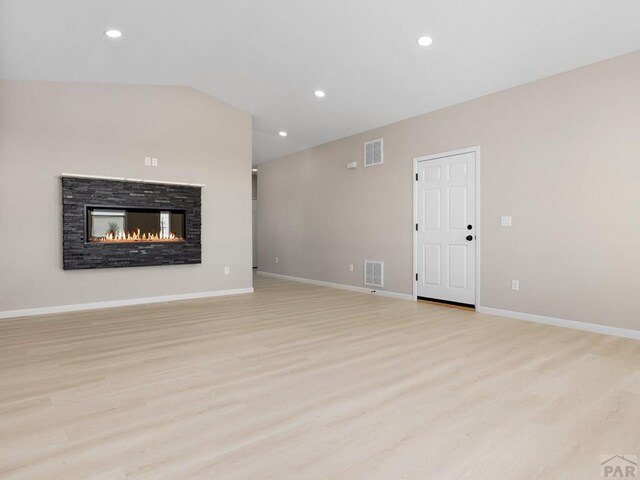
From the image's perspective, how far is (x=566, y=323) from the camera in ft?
13.4

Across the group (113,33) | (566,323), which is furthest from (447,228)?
(113,33)

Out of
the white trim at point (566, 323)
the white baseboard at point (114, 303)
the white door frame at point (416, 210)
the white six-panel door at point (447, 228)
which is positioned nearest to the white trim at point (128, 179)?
the white baseboard at point (114, 303)

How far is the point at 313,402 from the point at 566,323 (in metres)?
3.27

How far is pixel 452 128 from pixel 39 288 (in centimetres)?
576

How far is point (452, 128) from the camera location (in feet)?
17.0

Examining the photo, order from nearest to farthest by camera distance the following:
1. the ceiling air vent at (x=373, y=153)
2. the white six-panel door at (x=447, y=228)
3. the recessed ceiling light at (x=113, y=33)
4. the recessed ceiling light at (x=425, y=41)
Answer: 1. the recessed ceiling light at (x=425, y=41)
2. the recessed ceiling light at (x=113, y=33)
3. the white six-panel door at (x=447, y=228)
4. the ceiling air vent at (x=373, y=153)

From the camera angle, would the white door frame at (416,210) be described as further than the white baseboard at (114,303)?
Yes

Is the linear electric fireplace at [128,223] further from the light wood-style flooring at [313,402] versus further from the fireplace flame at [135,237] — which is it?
the light wood-style flooring at [313,402]

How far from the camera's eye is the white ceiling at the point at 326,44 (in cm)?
344

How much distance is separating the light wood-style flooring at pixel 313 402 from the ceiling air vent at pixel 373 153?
3.17 m

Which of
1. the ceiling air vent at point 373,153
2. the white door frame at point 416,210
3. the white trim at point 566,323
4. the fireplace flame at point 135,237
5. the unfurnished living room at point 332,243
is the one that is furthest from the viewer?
the ceiling air vent at point 373,153

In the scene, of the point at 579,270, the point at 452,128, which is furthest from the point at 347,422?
the point at 452,128

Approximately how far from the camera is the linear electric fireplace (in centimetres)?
495

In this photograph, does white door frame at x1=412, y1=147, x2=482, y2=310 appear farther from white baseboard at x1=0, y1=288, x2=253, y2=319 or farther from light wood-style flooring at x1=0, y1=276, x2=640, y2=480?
white baseboard at x1=0, y1=288, x2=253, y2=319
